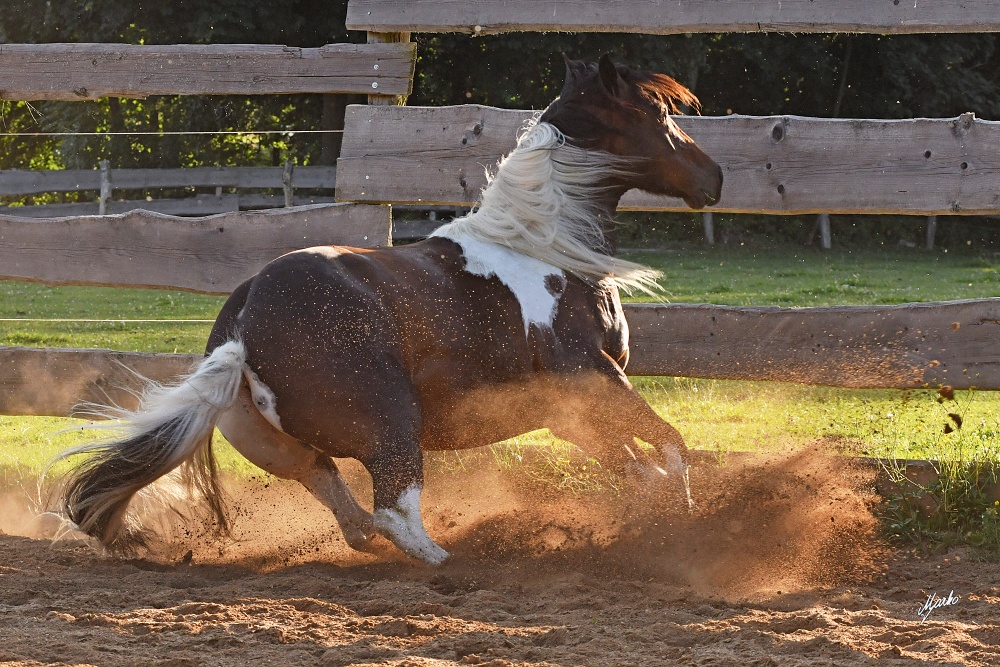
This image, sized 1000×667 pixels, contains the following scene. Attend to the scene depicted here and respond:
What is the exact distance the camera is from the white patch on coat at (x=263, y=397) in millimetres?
3645

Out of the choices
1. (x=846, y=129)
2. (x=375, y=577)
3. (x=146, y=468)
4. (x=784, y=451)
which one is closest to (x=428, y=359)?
(x=375, y=577)

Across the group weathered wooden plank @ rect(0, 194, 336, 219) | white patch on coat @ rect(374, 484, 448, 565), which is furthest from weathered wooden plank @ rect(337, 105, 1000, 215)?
weathered wooden plank @ rect(0, 194, 336, 219)

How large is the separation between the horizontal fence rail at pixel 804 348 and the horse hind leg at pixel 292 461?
975mm

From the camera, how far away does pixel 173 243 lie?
16.7 feet

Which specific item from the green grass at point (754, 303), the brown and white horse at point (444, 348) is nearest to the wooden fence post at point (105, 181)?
the green grass at point (754, 303)

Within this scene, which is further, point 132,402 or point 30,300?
point 30,300

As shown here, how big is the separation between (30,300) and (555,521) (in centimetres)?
1133

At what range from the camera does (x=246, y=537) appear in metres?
4.47

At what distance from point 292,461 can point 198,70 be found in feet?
7.38

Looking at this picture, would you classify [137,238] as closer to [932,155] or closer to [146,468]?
[146,468]

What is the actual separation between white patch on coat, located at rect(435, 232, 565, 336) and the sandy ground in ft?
2.91

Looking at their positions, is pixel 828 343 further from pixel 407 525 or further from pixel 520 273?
pixel 407 525

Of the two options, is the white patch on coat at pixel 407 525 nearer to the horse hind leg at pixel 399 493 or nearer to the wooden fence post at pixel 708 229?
the horse hind leg at pixel 399 493

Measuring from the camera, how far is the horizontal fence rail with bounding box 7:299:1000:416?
455 centimetres
